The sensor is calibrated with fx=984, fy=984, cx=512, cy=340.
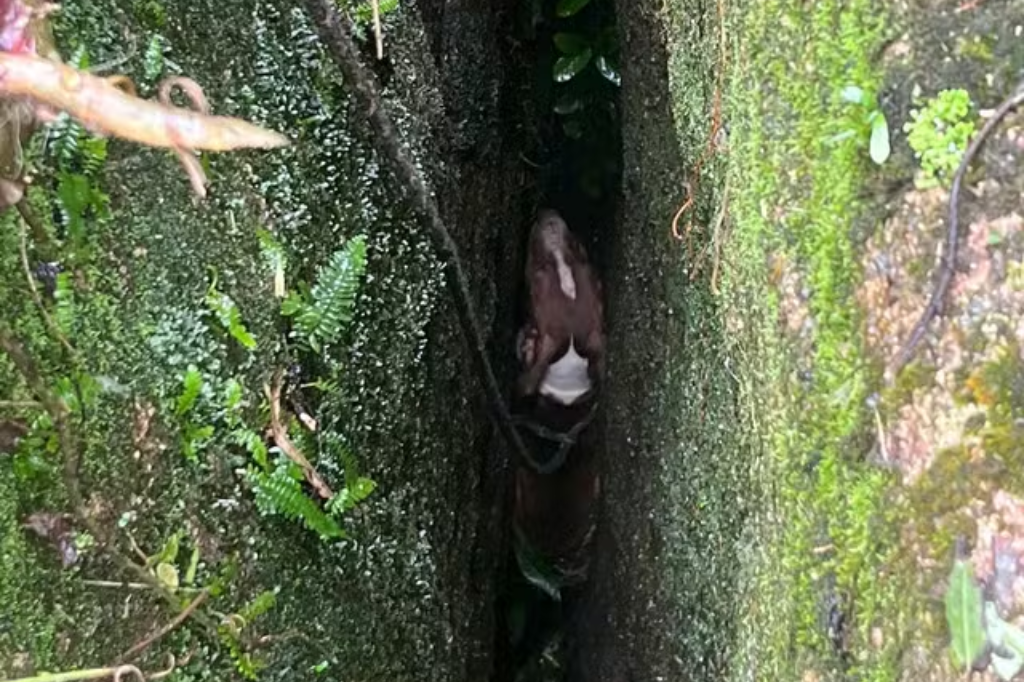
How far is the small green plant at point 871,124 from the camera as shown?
4.00 feet

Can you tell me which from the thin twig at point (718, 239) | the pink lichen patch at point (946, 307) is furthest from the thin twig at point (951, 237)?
the thin twig at point (718, 239)

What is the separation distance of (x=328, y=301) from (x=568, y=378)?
143 cm

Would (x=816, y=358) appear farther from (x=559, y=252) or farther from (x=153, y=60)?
(x=559, y=252)

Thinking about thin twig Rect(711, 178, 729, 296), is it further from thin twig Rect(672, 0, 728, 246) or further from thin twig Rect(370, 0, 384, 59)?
thin twig Rect(370, 0, 384, 59)

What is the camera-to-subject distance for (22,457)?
1.58m

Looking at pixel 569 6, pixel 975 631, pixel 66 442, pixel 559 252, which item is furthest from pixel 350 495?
pixel 569 6

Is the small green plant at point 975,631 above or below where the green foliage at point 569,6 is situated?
below

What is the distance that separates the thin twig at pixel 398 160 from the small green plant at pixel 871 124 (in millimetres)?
1134

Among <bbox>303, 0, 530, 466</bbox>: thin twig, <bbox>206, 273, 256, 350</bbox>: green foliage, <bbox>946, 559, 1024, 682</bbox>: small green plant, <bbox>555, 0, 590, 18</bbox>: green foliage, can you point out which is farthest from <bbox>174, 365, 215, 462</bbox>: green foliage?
<bbox>555, 0, 590, 18</bbox>: green foliage

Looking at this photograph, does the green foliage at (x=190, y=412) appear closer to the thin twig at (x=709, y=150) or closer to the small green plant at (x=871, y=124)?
the thin twig at (x=709, y=150)

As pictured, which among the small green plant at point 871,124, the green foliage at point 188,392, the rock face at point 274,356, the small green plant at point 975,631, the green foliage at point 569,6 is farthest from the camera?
the green foliage at point 569,6

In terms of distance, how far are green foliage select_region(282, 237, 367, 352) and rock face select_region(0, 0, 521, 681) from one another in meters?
0.04

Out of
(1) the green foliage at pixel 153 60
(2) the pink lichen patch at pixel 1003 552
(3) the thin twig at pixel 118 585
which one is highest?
(1) the green foliage at pixel 153 60

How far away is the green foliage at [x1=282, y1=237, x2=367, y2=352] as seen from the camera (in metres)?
2.00
